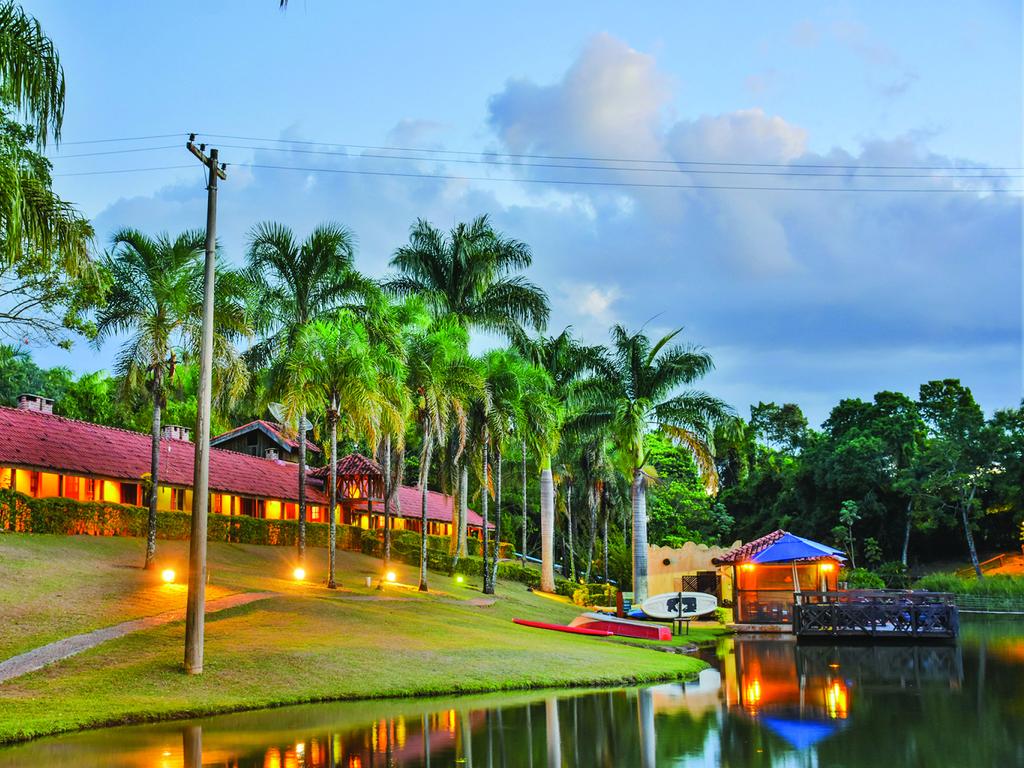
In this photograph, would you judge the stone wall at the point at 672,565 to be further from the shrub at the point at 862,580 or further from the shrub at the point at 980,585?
the shrub at the point at 980,585

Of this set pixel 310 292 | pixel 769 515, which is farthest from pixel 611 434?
pixel 769 515

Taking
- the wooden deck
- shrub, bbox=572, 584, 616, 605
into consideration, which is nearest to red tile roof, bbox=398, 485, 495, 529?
shrub, bbox=572, 584, 616, 605

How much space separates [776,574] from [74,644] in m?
32.8

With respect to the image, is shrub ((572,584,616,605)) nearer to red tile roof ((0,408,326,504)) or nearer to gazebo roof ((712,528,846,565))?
gazebo roof ((712,528,846,565))

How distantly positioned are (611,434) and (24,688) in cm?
3186

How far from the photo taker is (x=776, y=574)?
145ft

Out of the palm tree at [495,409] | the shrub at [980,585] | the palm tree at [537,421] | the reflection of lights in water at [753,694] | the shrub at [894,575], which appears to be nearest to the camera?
the reflection of lights in water at [753,694]

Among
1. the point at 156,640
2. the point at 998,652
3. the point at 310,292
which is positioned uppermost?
the point at 310,292

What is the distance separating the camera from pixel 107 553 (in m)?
31.8

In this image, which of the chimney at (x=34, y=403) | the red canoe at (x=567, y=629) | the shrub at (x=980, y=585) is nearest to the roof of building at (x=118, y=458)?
the chimney at (x=34, y=403)

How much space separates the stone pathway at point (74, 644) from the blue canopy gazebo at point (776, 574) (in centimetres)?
2348

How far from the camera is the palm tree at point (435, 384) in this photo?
1423 inches

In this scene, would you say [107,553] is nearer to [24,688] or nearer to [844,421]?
[24,688]

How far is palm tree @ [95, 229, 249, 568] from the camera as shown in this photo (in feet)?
97.5
